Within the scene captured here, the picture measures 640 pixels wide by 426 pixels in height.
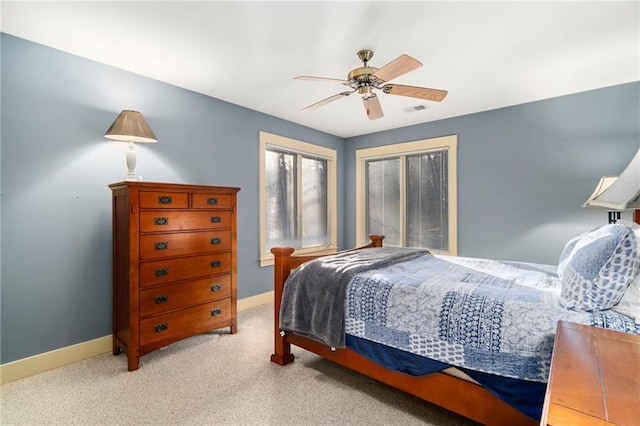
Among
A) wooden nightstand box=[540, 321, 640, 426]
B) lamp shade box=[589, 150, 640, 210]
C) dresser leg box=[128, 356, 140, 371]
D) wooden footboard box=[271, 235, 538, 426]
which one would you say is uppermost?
lamp shade box=[589, 150, 640, 210]

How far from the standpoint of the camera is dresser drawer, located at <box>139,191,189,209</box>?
2391mm

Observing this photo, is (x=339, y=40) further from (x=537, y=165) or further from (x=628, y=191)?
(x=537, y=165)

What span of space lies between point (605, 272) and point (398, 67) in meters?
1.58

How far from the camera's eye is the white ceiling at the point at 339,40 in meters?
1.97

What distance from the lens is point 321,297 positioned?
6.92ft

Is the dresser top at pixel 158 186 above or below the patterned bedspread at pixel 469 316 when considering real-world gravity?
above

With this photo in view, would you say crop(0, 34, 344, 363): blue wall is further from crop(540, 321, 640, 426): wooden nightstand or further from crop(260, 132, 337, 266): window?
crop(540, 321, 640, 426): wooden nightstand

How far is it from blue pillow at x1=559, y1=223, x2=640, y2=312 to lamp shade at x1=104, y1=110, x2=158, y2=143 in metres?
3.03

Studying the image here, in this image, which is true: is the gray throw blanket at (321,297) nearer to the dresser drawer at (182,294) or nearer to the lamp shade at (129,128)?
the dresser drawer at (182,294)

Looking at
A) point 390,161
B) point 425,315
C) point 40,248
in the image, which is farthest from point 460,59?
point 40,248

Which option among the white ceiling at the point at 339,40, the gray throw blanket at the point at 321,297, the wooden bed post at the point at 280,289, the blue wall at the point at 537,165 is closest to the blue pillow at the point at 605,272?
the gray throw blanket at the point at 321,297

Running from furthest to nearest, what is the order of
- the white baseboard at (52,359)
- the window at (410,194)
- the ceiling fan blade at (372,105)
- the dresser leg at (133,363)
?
1. the window at (410,194)
2. the ceiling fan blade at (372,105)
3. the dresser leg at (133,363)
4. the white baseboard at (52,359)

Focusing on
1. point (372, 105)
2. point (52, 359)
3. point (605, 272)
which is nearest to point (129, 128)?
point (52, 359)

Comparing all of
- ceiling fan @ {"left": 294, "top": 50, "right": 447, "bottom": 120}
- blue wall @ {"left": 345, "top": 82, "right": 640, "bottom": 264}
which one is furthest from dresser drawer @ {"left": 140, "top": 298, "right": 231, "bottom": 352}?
blue wall @ {"left": 345, "top": 82, "right": 640, "bottom": 264}
